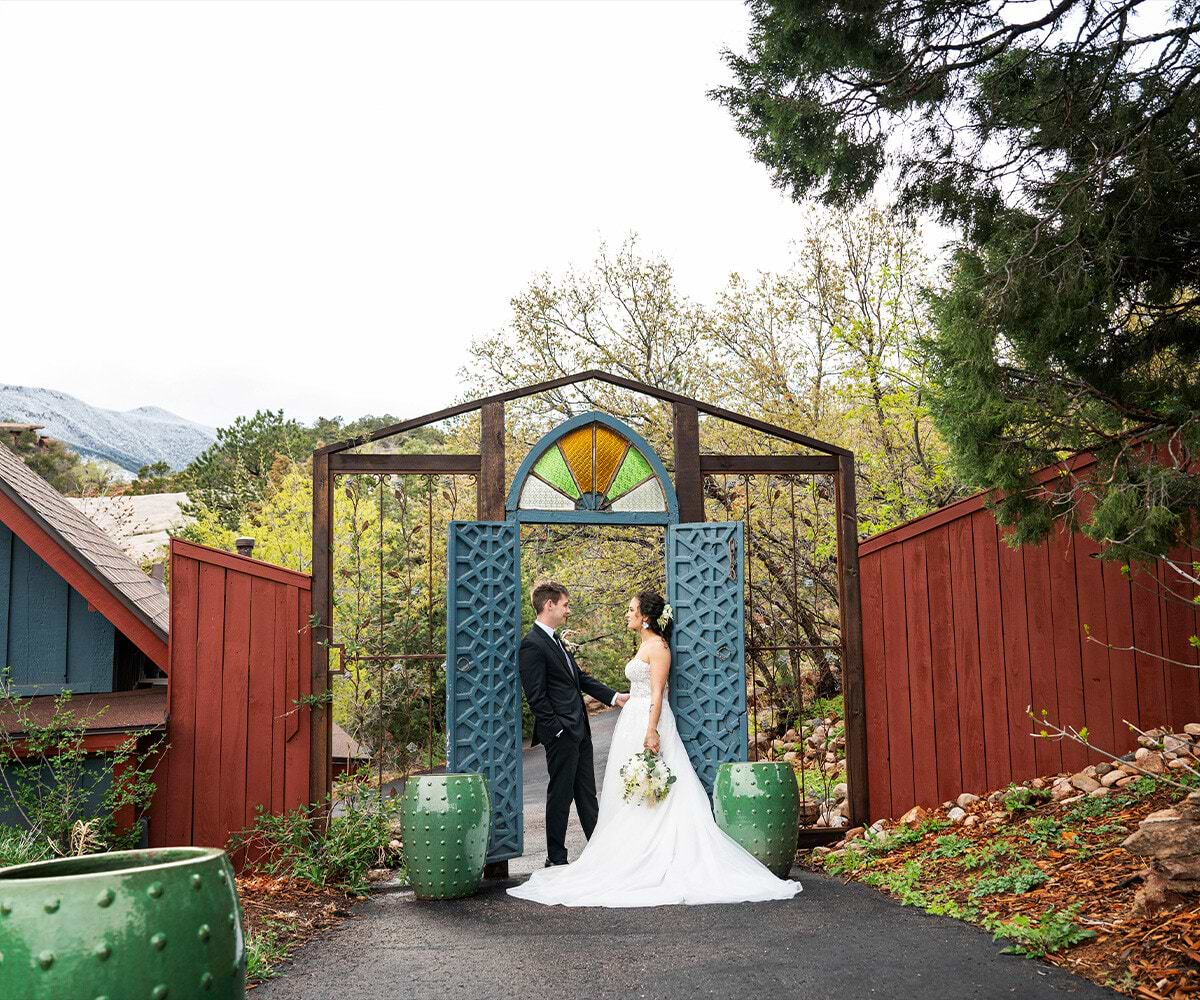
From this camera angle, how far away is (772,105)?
531 centimetres

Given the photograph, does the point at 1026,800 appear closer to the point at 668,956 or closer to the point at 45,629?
the point at 668,956

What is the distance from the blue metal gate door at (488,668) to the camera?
22.0ft

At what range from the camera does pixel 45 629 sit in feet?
22.9

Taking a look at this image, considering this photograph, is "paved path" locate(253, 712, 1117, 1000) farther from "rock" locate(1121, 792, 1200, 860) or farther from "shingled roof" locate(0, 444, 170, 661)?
"shingled roof" locate(0, 444, 170, 661)

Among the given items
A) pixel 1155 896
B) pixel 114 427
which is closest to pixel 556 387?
pixel 1155 896

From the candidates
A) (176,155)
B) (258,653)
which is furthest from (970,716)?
(176,155)

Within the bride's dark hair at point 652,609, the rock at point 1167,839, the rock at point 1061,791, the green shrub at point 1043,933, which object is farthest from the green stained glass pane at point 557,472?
the rock at point 1167,839

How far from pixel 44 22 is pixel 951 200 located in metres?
25.9

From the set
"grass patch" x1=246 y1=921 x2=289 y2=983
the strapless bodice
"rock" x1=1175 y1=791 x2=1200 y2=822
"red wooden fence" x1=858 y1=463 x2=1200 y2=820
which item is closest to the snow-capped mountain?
the strapless bodice

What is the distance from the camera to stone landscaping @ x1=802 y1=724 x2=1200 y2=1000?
12.3 feet

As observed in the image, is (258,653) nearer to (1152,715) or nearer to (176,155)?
(1152,715)

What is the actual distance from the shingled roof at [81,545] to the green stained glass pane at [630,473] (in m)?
3.22

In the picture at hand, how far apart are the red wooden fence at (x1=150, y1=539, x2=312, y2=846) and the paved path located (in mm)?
1245

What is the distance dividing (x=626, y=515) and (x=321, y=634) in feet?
7.49
